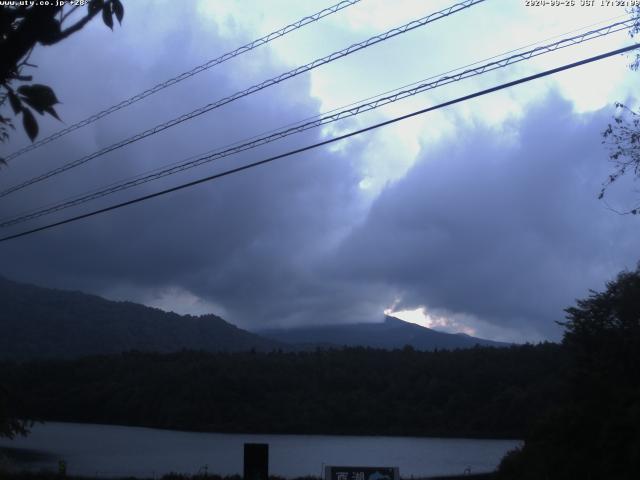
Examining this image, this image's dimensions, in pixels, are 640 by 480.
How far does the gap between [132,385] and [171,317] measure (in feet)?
249

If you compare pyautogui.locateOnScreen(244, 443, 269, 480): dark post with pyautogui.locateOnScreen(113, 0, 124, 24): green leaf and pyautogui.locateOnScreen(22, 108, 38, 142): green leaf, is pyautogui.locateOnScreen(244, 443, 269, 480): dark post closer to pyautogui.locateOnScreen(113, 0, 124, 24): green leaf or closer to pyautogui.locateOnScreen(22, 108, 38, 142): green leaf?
pyautogui.locateOnScreen(113, 0, 124, 24): green leaf

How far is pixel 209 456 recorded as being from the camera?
39.8 m

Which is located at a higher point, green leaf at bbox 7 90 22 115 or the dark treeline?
the dark treeline

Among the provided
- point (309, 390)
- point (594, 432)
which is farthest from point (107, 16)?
point (309, 390)

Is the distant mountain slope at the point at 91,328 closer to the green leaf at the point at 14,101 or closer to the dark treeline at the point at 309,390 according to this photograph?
the dark treeline at the point at 309,390

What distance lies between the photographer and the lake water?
3191cm

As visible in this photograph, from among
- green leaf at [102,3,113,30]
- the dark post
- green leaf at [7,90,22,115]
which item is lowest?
the dark post

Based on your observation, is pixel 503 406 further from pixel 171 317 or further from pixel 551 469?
pixel 171 317

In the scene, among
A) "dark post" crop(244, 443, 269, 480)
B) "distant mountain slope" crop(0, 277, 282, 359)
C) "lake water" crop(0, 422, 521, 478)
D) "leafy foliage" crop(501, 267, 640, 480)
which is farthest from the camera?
"distant mountain slope" crop(0, 277, 282, 359)

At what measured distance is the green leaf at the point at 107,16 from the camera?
4.27m

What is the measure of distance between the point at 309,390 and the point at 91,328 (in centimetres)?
7707

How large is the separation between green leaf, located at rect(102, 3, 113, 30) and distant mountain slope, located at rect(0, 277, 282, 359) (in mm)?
117827

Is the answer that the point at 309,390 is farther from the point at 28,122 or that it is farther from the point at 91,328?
the point at 91,328

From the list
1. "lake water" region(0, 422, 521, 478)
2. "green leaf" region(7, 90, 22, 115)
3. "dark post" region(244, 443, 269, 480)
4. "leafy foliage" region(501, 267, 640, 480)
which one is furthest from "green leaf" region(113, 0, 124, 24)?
"lake water" region(0, 422, 521, 478)
